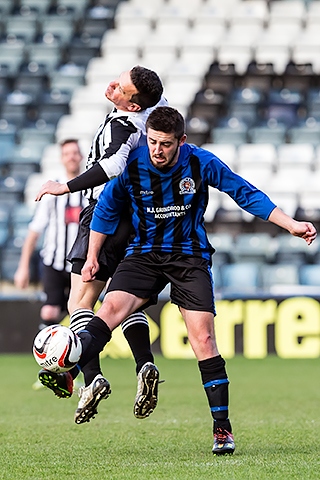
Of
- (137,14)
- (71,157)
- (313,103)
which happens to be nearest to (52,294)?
(71,157)

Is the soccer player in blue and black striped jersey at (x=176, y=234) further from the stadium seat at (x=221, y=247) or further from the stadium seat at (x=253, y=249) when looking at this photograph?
the stadium seat at (x=253, y=249)

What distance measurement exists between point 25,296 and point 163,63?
720cm

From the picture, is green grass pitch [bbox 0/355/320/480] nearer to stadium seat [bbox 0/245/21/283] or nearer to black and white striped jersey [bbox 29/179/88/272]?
black and white striped jersey [bbox 29/179/88/272]

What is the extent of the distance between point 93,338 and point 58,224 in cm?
400

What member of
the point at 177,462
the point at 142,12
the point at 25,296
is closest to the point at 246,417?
the point at 177,462

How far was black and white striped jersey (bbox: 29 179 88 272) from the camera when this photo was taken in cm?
848

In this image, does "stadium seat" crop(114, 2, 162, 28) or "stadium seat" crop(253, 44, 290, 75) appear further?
"stadium seat" crop(114, 2, 162, 28)

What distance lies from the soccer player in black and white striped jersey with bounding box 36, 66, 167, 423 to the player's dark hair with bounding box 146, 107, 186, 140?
331 millimetres

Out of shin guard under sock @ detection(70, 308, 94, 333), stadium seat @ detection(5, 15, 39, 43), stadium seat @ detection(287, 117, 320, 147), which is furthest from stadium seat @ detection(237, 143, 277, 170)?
shin guard under sock @ detection(70, 308, 94, 333)

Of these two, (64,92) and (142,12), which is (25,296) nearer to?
(64,92)

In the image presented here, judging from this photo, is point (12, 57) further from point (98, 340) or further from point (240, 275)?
point (98, 340)

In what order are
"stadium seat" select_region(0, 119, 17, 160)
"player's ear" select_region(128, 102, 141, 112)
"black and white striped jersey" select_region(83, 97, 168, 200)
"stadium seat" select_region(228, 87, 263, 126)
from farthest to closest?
1. "stadium seat" select_region(228, 87, 263, 126)
2. "stadium seat" select_region(0, 119, 17, 160)
3. "player's ear" select_region(128, 102, 141, 112)
4. "black and white striped jersey" select_region(83, 97, 168, 200)

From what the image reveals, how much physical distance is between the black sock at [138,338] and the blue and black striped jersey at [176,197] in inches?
22.2

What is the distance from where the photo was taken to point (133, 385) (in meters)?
8.67
